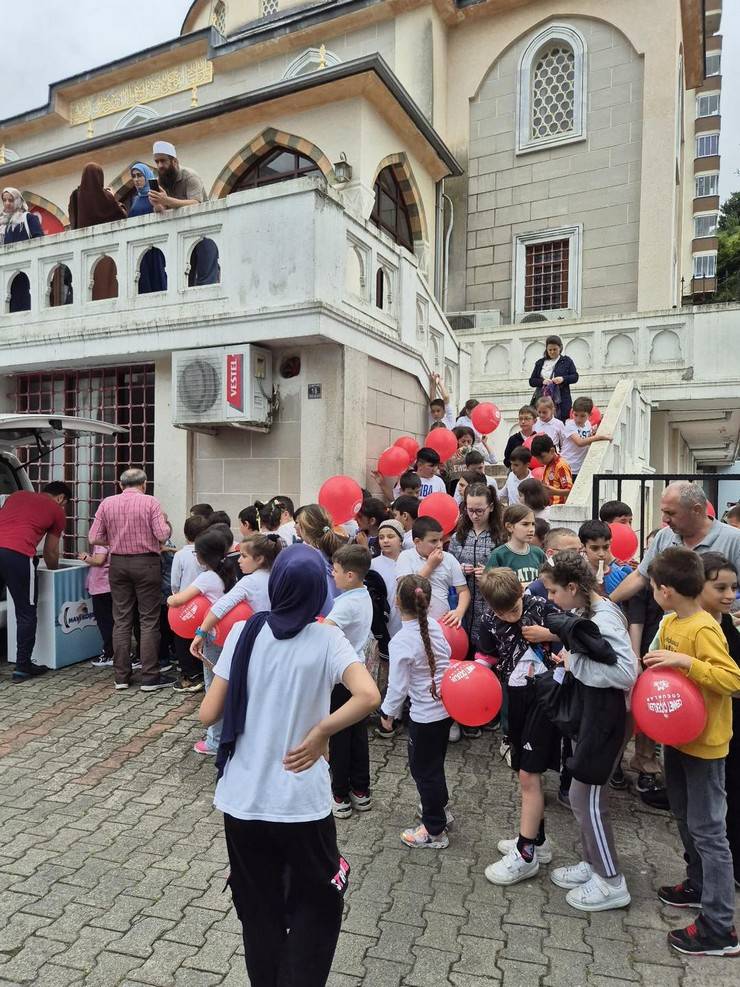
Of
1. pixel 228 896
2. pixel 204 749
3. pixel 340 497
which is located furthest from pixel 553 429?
pixel 228 896

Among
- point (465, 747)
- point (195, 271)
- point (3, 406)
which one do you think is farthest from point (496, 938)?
point (3, 406)

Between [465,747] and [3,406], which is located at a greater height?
[3,406]

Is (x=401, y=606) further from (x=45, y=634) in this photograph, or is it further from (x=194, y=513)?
(x=45, y=634)

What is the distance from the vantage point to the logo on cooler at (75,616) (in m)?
6.75

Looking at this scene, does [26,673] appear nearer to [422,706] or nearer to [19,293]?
[422,706]

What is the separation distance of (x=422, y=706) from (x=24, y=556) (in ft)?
15.0

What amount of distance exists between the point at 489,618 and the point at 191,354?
500cm

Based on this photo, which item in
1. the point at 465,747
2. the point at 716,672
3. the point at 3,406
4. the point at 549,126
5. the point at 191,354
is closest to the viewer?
the point at 716,672

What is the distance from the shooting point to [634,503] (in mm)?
8422

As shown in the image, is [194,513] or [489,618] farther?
[194,513]

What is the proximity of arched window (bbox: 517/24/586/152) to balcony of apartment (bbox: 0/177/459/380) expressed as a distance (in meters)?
9.24

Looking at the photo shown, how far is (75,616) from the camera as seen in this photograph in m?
6.89

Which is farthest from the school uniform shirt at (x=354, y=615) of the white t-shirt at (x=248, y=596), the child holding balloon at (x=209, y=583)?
the child holding balloon at (x=209, y=583)

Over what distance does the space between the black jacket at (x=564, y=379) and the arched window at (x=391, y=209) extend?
6060mm
